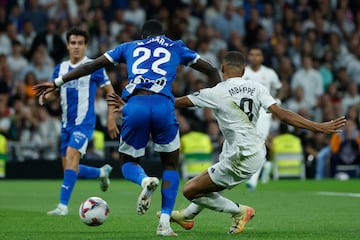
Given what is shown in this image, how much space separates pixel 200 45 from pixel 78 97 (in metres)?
12.3

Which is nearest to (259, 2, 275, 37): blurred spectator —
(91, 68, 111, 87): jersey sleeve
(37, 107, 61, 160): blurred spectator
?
(37, 107, 61, 160): blurred spectator

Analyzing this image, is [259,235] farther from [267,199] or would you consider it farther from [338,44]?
[338,44]

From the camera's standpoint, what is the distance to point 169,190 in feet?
36.1

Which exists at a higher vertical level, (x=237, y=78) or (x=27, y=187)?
(x=237, y=78)

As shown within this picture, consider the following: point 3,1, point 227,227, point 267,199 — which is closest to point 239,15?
point 3,1

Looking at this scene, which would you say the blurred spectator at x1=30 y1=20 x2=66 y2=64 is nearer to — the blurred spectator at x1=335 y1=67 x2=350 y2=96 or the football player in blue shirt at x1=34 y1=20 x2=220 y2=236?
the blurred spectator at x1=335 y1=67 x2=350 y2=96

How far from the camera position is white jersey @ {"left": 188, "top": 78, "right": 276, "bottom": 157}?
36.7 ft

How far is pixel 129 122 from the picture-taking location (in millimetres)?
10945

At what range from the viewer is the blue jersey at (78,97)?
14945 millimetres

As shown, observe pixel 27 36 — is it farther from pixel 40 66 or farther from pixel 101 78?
pixel 101 78

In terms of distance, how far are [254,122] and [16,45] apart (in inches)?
579

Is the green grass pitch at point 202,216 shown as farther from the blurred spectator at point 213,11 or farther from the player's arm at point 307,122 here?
the blurred spectator at point 213,11

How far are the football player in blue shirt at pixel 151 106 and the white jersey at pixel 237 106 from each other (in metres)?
0.41

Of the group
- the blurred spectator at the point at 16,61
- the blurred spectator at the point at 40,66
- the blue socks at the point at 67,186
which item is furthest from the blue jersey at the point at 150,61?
the blurred spectator at the point at 16,61
